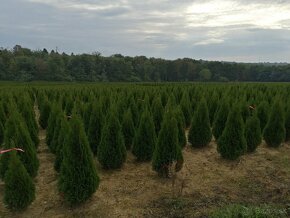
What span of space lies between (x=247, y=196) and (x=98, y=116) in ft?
13.2

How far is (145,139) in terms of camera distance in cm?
771

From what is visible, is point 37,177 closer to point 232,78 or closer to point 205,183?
point 205,183

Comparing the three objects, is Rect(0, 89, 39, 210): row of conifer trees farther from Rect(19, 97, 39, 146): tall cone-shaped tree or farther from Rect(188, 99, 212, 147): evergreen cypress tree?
Rect(188, 99, 212, 147): evergreen cypress tree

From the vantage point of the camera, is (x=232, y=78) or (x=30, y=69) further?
(x=232, y=78)

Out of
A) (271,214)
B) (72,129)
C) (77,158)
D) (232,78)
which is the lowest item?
(232,78)

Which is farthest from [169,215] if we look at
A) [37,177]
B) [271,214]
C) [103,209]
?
[37,177]

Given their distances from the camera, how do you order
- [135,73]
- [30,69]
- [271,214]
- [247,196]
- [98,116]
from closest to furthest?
1. [271,214]
2. [247,196]
3. [98,116]
4. [30,69]
5. [135,73]

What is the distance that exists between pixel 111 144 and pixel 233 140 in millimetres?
3035

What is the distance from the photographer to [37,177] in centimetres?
700

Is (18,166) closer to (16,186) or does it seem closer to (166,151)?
Answer: (16,186)

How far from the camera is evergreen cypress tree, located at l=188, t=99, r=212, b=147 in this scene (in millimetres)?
9102

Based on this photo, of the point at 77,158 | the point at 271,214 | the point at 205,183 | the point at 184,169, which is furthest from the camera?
the point at 184,169

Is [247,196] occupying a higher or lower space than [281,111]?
lower

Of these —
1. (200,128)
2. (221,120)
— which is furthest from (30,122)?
(221,120)
